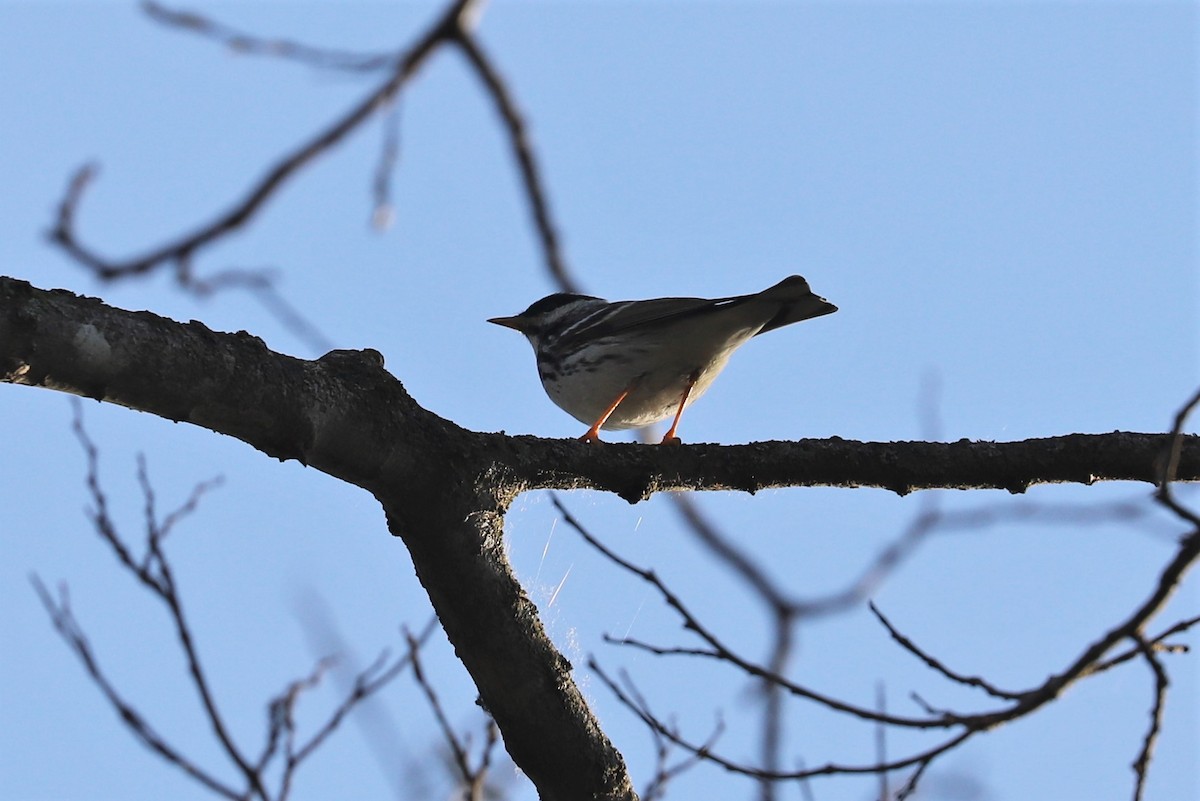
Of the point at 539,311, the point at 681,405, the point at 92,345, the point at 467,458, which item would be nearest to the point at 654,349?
the point at 681,405

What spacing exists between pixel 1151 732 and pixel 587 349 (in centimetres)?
478

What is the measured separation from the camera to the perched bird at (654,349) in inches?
268

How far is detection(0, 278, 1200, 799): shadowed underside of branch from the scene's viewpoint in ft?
11.3

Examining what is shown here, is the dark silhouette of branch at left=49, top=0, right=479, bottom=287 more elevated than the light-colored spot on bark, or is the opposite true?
the dark silhouette of branch at left=49, top=0, right=479, bottom=287

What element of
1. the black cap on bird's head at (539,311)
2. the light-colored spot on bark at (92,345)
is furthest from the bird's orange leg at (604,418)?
the light-colored spot on bark at (92,345)

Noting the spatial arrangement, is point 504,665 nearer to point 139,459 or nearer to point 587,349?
point 139,459

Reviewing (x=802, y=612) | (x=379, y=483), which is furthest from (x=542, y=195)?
(x=379, y=483)

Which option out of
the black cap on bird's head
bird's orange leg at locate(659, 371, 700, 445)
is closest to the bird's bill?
the black cap on bird's head

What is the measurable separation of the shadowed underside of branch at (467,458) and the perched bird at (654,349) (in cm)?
211

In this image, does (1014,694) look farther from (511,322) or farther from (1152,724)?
(511,322)

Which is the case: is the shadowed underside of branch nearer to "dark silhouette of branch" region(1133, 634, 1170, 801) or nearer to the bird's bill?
"dark silhouette of branch" region(1133, 634, 1170, 801)

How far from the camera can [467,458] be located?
4.13m

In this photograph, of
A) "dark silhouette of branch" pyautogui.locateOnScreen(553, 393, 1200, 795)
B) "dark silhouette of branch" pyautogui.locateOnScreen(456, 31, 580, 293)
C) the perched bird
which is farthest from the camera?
"dark silhouette of branch" pyautogui.locateOnScreen(456, 31, 580, 293)

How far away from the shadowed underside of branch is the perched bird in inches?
82.9
